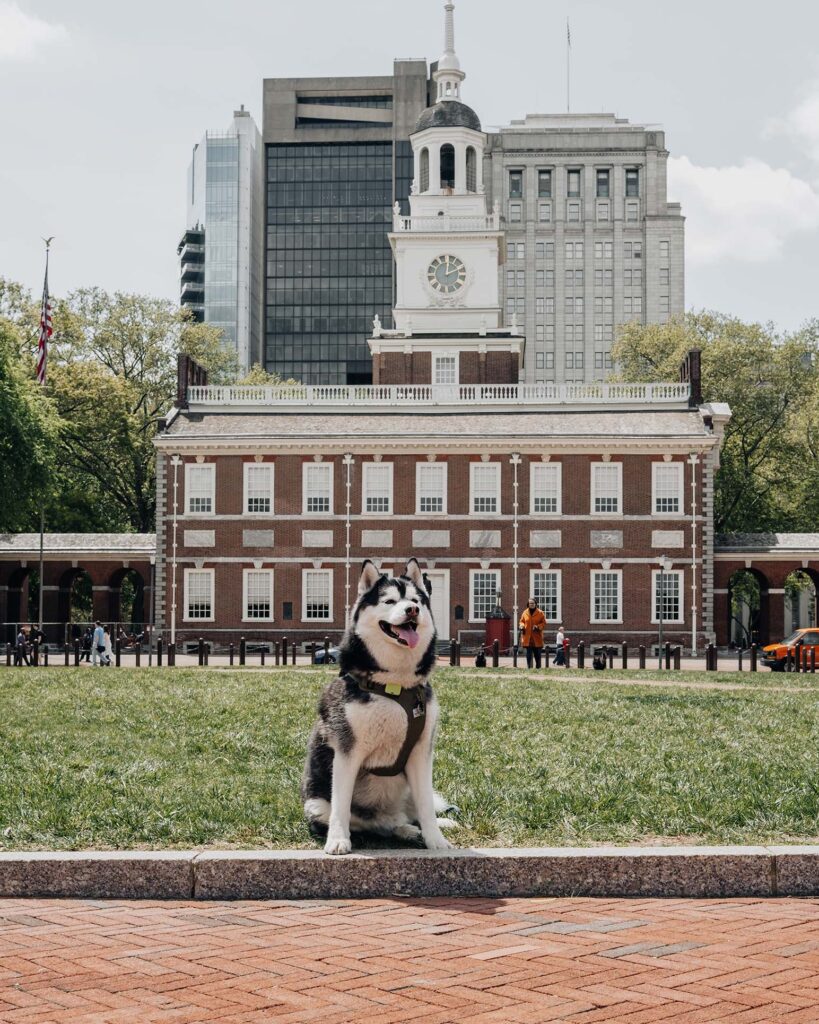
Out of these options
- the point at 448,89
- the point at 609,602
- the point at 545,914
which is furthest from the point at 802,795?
the point at 448,89

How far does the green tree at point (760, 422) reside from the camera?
209 ft

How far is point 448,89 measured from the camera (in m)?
63.7

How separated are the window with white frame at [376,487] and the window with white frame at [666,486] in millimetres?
10175

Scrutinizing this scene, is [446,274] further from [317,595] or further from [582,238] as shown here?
[582,238]

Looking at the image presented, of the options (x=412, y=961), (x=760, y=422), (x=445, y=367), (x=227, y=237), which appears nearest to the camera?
(x=412, y=961)

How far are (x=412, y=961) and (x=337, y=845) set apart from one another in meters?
1.57

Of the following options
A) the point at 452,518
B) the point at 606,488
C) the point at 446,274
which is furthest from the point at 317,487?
the point at 446,274

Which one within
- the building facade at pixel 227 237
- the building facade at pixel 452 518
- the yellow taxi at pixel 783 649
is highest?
the building facade at pixel 227 237

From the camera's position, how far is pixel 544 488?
50.8 m

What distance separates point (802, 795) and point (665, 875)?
7.04 ft

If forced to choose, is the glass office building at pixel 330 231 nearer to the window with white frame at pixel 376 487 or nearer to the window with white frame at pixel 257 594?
the window with white frame at pixel 376 487

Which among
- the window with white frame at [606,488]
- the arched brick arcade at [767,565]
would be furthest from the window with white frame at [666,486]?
the arched brick arcade at [767,565]

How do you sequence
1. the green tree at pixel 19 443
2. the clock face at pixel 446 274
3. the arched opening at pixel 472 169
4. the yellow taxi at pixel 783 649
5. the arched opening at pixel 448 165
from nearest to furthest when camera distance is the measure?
1. the yellow taxi at pixel 783 649
2. the green tree at pixel 19 443
3. the clock face at pixel 446 274
4. the arched opening at pixel 448 165
5. the arched opening at pixel 472 169

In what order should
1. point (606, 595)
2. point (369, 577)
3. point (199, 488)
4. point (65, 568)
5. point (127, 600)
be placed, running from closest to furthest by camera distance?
point (369, 577)
point (606, 595)
point (199, 488)
point (65, 568)
point (127, 600)
